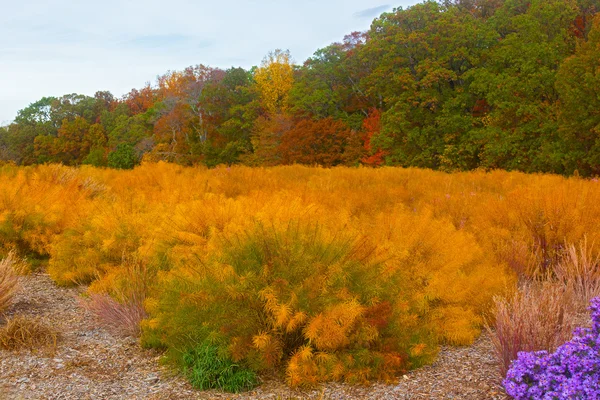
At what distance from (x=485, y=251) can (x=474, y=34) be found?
25.1 m

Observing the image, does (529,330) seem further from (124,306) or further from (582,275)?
(124,306)

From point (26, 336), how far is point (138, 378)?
1327mm

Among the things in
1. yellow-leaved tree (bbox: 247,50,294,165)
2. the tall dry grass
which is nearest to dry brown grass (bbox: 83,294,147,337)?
the tall dry grass

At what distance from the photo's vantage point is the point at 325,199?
8844mm

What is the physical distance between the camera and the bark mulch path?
12.7ft

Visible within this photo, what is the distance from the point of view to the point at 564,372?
10.8 ft

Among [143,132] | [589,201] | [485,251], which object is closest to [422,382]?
[485,251]


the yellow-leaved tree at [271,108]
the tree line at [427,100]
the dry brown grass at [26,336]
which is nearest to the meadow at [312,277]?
the dry brown grass at [26,336]

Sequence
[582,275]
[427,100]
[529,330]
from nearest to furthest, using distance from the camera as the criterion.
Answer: [529,330] < [582,275] < [427,100]

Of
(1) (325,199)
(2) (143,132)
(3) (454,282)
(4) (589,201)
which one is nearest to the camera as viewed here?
(3) (454,282)

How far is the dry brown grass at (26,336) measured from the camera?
4888 millimetres

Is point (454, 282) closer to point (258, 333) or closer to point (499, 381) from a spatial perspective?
point (499, 381)

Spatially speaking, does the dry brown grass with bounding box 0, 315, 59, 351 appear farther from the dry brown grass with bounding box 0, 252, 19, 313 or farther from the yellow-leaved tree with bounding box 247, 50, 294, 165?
the yellow-leaved tree with bounding box 247, 50, 294, 165

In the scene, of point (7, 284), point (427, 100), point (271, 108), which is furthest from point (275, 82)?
point (7, 284)
